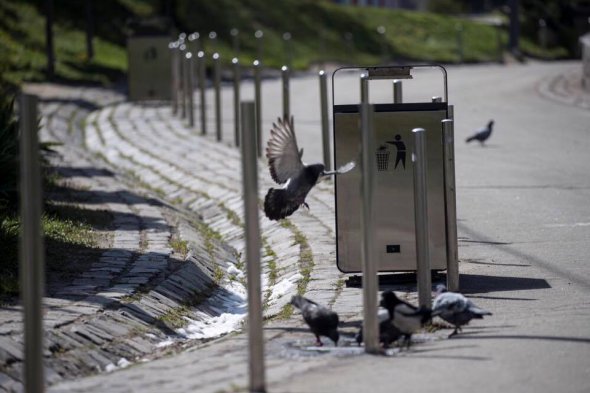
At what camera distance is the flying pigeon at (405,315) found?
7.25 metres

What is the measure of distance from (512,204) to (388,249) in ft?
14.0

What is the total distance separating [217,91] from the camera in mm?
19594

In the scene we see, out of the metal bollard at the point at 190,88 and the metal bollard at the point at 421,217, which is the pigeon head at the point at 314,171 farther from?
the metal bollard at the point at 190,88

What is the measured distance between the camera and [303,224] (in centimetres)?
1236

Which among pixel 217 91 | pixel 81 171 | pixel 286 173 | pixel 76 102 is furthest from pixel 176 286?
pixel 76 102

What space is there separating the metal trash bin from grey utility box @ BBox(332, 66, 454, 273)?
16883mm

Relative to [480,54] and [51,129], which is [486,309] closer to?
[51,129]

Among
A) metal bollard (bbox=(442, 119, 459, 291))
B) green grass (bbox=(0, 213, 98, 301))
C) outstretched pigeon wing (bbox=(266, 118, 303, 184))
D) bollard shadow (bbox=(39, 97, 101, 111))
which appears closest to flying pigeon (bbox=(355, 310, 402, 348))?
metal bollard (bbox=(442, 119, 459, 291))

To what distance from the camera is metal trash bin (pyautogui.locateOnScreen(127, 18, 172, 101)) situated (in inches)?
1010

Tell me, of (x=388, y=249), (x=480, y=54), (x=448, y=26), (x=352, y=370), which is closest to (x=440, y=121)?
(x=388, y=249)

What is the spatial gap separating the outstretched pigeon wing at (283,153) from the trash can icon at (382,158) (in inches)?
27.6

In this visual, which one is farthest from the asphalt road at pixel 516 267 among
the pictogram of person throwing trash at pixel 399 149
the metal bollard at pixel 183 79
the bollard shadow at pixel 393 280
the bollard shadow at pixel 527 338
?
the metal bollard at pixel 183 79

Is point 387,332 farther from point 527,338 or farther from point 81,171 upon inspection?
point 81,171

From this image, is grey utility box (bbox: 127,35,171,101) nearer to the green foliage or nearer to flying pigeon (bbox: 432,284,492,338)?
the green foliage
